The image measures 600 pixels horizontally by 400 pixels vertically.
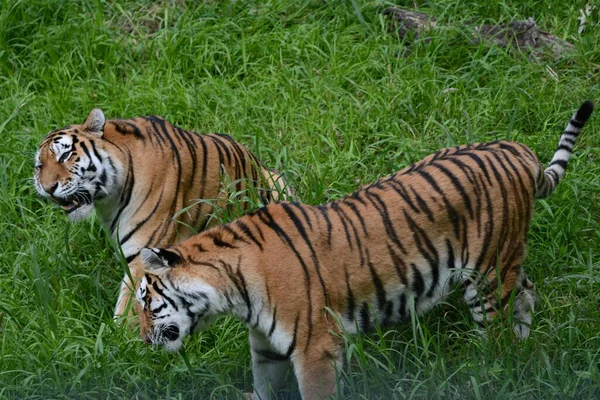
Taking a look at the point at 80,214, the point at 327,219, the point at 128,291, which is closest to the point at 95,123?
the point at 80,214

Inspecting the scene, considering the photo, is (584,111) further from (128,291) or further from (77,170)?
(77,170)

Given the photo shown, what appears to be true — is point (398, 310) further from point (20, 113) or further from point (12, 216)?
point (20, 113)

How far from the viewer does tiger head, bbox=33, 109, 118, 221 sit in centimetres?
539

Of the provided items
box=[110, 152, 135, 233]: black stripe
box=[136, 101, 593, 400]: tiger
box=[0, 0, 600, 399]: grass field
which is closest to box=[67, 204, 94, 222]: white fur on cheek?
box=[110, 152, 135, 233]: black stripe

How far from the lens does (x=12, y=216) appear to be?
5980mm

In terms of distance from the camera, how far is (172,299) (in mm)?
4348

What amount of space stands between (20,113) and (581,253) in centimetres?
358

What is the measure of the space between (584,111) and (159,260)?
220 centimetres

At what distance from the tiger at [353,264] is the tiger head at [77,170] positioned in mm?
1074

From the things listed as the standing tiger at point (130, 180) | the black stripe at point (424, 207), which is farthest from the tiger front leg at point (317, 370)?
the standing tiger at point (130, 180)

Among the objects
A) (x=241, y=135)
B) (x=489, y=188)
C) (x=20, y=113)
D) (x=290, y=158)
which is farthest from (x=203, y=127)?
(x=489, y=188)

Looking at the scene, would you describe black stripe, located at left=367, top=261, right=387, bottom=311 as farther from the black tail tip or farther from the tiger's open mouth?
the tiger's open mouth

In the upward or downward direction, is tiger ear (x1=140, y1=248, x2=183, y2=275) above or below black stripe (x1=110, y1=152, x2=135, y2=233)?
above

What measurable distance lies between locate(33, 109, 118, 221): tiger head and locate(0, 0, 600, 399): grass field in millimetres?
332
